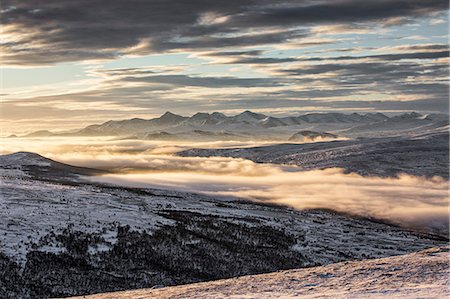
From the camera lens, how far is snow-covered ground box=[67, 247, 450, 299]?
22875 mm

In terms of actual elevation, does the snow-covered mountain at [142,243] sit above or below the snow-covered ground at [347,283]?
below

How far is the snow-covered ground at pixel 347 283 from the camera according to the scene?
2288cm

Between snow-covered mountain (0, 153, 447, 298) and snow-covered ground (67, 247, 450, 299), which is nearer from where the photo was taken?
snow-covered ground (67, 247, 450, 299)

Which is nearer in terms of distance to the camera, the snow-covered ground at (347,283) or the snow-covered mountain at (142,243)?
the snow-covered ground at (347,283)

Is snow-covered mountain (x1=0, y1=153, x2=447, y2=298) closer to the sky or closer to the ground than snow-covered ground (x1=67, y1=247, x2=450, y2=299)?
closer to the ground

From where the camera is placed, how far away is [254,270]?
153ft

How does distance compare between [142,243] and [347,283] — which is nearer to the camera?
[347,283]

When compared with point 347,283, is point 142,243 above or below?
below

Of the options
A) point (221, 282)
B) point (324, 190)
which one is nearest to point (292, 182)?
point (324, 190)

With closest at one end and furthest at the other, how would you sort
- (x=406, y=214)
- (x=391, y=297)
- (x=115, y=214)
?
(x=391, y=297) → (x=115, y=214) → (x=406, y=214)

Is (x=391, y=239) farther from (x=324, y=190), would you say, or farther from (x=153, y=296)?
(x=324, y=190)

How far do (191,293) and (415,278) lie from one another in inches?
386

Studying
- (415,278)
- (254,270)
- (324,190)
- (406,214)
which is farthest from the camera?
(324,190)

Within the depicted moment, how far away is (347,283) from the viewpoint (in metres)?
25.6
